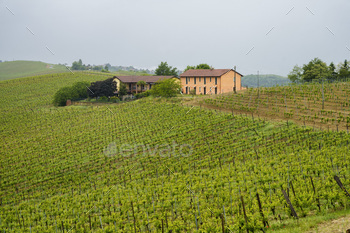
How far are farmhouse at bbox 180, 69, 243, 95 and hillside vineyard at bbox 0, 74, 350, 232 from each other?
8862 mm

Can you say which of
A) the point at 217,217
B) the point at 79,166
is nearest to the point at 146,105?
the point at 79,166

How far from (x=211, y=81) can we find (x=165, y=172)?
96.1ft

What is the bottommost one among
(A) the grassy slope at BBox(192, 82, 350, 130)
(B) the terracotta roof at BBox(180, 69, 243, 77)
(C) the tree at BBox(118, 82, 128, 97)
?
(A) the grassy slope at BBox(192, 82, 350, 130)

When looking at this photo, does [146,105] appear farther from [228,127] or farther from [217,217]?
[217,217]

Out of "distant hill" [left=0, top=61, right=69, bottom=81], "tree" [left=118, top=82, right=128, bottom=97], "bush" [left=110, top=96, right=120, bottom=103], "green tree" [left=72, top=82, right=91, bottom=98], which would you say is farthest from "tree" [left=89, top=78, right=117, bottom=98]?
"distant hill" [left=0, top=61, right=69, bottom=81]

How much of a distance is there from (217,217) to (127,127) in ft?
80.7

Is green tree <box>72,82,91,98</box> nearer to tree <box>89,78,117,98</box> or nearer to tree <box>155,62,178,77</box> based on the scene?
tree <box>89,78,117,98</box>

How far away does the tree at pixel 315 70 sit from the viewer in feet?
184

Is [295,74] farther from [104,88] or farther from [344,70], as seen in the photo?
[104,88]

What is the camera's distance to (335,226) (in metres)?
9.20

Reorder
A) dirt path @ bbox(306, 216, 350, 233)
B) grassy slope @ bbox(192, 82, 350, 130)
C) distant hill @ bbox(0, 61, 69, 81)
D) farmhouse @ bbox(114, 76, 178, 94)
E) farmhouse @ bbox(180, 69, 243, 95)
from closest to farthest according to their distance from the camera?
1. dirt path @ bbox(306, 216, 350, 233)
2. grassy slope @ bbox(192, 82, 350, 130)
3. farmhouse @ bbox(180, 69, 243, 95)
4. farmhouse @ bbox(114, 76, 178, 94)
5. distant hill @ bbox(0, 61, 69, 81)

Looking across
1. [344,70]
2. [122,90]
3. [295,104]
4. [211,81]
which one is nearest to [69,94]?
[122,90]

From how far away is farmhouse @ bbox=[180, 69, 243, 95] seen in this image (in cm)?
4844

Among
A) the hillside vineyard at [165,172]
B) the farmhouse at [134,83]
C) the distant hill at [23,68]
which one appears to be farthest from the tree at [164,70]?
the distant hill at [23,68]
